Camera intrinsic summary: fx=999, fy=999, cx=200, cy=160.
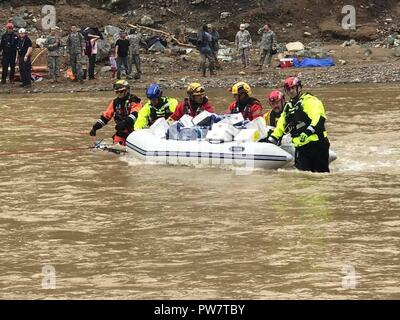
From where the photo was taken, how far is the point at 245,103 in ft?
49.5

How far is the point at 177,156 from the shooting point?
14.7 m

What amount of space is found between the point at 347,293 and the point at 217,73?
70.7 ft

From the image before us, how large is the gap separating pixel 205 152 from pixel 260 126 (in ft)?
2.91

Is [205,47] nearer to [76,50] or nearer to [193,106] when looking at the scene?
[76,50]

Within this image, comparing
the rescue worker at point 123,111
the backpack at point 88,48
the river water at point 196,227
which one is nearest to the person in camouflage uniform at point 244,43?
the backpack at point 88,48

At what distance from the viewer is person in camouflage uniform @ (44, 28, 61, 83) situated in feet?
89.3

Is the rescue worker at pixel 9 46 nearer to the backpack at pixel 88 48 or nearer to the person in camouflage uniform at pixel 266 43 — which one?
the backpack at pixel 88 48

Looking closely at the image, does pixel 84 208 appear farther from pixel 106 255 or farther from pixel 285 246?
pixel 285 246

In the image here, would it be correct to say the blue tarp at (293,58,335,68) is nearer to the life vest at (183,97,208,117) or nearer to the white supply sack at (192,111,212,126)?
the life vest at (183,97,208,117)

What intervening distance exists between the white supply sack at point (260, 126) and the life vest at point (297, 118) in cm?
89

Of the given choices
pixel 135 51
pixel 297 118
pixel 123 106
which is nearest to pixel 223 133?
pixel 297 118

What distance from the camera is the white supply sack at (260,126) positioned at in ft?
46.5

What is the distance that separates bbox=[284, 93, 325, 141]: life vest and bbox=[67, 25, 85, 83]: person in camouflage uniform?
15014mm

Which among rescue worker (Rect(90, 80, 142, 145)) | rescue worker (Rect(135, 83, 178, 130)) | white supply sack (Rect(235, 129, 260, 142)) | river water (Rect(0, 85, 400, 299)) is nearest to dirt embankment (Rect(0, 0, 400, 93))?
rescue worker (Rect(90, 80, 142, 145))
